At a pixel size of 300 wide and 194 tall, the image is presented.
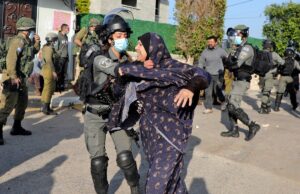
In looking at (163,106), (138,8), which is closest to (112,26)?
(163,106)

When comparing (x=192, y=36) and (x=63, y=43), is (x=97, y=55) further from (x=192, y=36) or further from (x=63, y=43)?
(x=192, y=36)

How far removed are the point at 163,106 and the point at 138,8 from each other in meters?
23.2

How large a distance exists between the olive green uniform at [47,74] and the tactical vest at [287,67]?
18.2 feet

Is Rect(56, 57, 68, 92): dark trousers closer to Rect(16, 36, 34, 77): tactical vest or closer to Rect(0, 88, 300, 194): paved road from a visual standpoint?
Rect(0, 88, 300, 194): paved road

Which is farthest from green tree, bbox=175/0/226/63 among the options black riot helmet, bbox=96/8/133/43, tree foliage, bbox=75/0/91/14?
black riot helmet, bbox=96/8/133/43

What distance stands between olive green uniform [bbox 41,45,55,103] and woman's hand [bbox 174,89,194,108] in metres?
5.83

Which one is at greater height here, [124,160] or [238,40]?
[238,40]

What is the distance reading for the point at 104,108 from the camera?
4148 mm

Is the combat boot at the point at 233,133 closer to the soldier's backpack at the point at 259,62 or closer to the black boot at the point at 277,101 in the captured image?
the soldier's backpack at the point at 259,62

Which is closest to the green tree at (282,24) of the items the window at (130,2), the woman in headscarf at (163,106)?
the window at (130,2)

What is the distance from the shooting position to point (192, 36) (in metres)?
19.1

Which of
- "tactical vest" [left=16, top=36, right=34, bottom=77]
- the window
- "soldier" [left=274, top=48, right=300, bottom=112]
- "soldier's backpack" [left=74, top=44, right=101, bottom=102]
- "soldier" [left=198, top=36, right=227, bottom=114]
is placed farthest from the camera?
the window

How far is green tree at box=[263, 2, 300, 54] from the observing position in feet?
74.3

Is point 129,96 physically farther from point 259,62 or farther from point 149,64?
point 259,62
